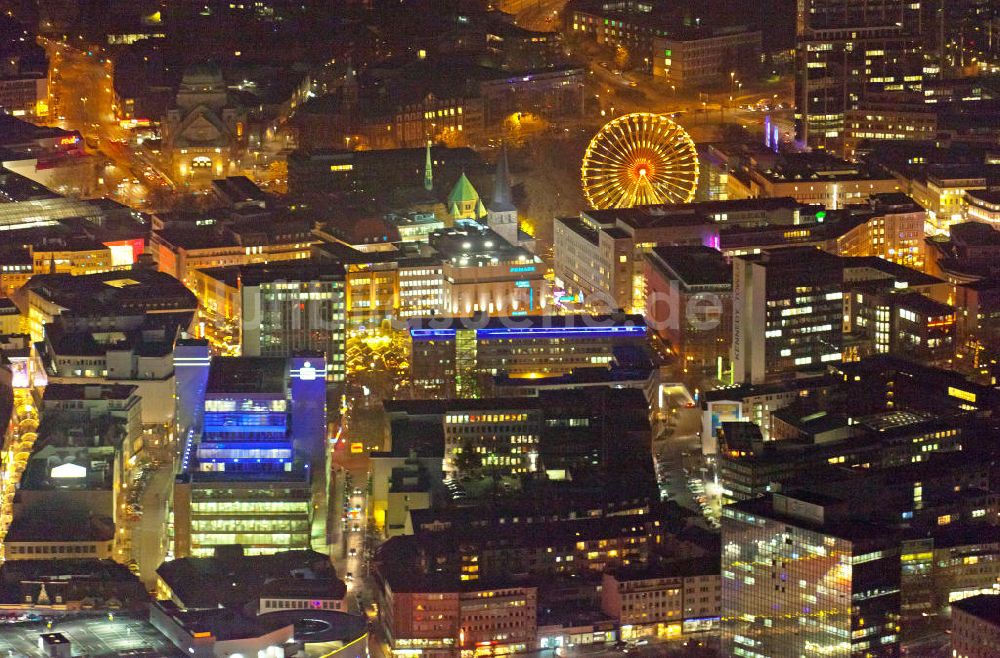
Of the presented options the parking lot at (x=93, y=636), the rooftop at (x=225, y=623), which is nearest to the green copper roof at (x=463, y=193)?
the parking lot at (x=93, y=636)

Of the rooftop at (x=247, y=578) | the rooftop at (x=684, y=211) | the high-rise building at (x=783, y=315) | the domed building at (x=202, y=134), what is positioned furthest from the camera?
the domed building at (x=202, y=134)

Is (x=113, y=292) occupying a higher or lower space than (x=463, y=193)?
lower

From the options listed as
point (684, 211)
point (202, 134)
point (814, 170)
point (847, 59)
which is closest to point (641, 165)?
point (684, 211)

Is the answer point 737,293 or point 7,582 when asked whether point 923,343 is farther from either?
point 7,582

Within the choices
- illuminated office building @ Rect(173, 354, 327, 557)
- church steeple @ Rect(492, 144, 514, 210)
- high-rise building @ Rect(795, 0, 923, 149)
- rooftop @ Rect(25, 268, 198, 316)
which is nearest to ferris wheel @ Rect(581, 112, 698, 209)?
Result: church steeple @ Rect(492, 144, 514, 210)

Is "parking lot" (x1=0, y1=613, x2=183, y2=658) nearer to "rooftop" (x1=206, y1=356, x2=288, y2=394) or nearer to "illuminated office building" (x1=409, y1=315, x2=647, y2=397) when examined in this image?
"rooftop" (x1=206, y1=356, x2=288, y2=394)

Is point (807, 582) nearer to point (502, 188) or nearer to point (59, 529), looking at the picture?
point (59, 529)

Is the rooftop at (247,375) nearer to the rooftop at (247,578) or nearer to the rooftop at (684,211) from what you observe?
the rooftop at (247,578)
